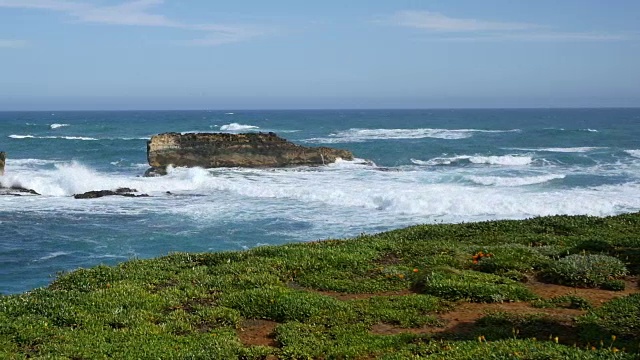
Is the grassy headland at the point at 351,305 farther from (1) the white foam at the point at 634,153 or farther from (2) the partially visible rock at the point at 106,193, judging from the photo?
(1) the white foam at the point at 634,153

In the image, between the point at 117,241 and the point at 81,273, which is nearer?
the point at 81,273

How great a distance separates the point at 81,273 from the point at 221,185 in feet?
99.5

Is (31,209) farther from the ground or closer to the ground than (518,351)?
closer to the ground

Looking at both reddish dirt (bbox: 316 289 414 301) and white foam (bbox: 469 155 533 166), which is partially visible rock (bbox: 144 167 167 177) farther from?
reddish dirt (bbox: 316 289 414 301)

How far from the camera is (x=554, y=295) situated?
1054 centimetres

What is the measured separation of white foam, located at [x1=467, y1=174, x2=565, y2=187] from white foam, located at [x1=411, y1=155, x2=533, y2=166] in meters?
12.1

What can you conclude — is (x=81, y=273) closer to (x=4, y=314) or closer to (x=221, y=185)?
(x=4, y=314)

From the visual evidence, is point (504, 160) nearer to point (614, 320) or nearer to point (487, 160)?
point (487, 160)

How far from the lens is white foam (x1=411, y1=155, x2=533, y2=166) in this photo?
189 ft

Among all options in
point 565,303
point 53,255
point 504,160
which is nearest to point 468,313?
point 565,303

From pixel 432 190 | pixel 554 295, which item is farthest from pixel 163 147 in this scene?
pixel 554 295

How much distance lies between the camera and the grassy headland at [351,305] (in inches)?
318

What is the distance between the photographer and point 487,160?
2330 inches

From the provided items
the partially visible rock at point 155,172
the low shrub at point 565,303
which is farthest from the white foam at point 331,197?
the low shrub at point 565,303
